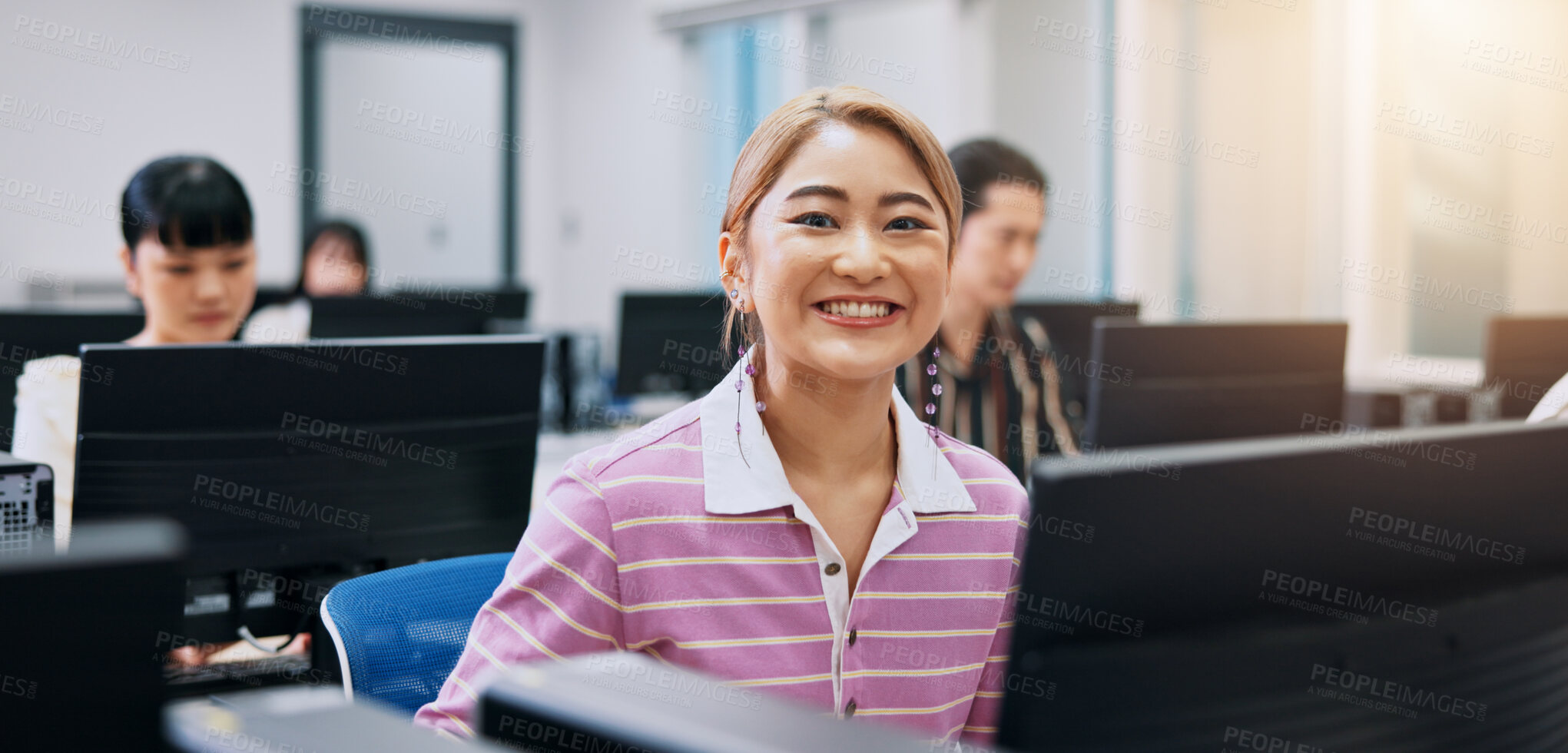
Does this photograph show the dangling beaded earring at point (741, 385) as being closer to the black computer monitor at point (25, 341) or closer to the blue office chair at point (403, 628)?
the blue office chair at point (403, 628)

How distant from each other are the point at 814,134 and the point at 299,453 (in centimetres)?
79

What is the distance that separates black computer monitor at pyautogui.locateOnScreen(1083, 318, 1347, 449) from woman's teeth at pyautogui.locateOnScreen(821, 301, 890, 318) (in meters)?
0.96

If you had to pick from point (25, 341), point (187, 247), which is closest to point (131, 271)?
point (187, 247)

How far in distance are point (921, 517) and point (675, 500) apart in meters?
0.25

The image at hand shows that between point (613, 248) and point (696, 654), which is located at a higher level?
point (613, 248)

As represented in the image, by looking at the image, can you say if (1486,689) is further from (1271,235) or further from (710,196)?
(710,196)

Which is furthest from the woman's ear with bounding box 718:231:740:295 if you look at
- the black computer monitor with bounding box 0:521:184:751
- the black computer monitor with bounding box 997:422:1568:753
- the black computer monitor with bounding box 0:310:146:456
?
the black computer monitor with bounding box 0:310:146:456

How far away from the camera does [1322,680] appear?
0.60 metres

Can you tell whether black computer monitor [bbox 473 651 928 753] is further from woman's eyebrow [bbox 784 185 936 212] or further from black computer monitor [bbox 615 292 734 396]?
black computer monitor [bbox 615 292 734 396]

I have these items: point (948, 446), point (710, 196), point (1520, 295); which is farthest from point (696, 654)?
point (710, 196)

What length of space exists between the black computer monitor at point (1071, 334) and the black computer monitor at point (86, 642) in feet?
8.50

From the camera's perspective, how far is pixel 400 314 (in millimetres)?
3045

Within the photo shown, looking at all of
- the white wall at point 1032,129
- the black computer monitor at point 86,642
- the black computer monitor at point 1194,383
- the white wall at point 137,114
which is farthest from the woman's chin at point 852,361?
the white wall at point 137,114

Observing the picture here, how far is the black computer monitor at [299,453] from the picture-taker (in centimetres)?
147
